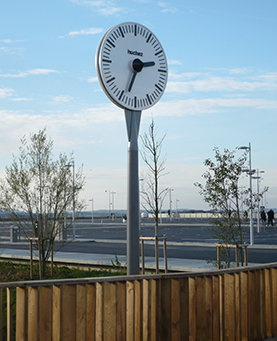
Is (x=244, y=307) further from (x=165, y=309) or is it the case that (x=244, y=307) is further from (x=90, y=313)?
(x=90, y=313)

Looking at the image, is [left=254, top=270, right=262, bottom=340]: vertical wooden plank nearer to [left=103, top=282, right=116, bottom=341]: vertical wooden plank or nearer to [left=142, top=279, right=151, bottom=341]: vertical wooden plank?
[left=142, top=279, right=151, bottom=341]: vertical wooden plank

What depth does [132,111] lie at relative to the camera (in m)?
6.28

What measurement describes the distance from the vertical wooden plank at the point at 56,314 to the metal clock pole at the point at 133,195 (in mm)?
1591

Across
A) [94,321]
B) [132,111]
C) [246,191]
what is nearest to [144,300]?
[94,321]

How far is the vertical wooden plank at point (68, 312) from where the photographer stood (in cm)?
459

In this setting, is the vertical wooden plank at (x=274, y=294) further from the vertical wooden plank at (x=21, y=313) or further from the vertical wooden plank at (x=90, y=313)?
the vertical wooden plank at (x=21, y=313)

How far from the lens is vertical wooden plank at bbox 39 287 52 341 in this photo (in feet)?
14.7

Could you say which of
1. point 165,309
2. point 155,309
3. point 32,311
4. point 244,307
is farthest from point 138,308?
point 244,307

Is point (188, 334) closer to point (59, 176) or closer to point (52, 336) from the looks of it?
point (52, 336)

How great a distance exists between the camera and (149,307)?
5.04m

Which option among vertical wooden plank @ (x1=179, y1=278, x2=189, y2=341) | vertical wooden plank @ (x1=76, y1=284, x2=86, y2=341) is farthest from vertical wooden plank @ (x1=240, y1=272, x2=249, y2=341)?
vertical wooden plank @ (x1=76, y1=284, x2=86, y2=341)

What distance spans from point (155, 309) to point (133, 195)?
1.60 m

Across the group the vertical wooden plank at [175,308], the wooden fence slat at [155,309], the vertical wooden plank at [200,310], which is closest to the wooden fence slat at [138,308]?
the wooden fence slat at [155,309]

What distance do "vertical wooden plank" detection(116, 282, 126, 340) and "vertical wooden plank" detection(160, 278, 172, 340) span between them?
17.8 inches
